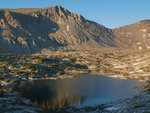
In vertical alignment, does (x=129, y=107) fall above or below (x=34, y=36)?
below

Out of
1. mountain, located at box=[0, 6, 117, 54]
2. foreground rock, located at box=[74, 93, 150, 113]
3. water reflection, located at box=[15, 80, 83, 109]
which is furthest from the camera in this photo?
mountain, located at box=[0, 6, 117, 54]

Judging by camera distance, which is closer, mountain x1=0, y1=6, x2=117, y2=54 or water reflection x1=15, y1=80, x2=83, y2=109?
water reflection x1=15, y1=80, x2=83, y2=109

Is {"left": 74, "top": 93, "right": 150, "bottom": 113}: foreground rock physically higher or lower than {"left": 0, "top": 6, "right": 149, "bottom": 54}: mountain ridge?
lower

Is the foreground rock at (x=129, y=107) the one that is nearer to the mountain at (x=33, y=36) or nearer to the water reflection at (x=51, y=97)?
the water reflection at (x=51, y=97)

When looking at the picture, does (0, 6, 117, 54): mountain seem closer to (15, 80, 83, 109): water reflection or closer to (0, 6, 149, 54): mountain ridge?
(0, 6, 149, 54): mountain ridge

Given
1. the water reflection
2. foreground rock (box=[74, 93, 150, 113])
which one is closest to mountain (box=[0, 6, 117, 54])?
the water reflection

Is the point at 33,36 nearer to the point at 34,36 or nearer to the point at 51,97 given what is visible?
the point at 34,36

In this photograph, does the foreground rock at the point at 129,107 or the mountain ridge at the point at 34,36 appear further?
the mountain ridge at the point at 34,36

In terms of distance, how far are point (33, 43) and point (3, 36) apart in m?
26.1

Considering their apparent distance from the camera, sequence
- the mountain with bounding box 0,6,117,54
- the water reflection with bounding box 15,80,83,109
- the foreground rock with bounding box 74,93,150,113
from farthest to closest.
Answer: the mountain with bounding box 0,6,117,54 → the water reflection with bounding box 15,80,83,109 → the foreground rock with bounding box 74,93,150,113

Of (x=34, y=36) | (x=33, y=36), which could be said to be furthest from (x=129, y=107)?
(x=34, y=36)

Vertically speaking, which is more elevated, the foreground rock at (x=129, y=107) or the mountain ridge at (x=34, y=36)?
the mountain ridge at (x=34, y=36)

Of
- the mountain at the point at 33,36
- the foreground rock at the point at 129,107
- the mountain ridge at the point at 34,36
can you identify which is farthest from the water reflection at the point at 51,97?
the mountain ridge at the point at 34,36

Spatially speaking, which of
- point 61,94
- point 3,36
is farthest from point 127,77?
point 3,36
